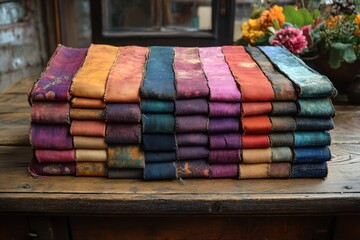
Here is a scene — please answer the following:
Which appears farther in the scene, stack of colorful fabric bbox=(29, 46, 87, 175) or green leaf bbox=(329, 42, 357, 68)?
green leaf bbox=(329, 42, 357, 68)

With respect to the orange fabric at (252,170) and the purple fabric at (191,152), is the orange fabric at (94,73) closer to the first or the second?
the purple fabric at (191,152)

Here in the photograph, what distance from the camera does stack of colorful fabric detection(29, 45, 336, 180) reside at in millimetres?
596

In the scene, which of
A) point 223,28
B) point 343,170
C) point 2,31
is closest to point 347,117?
point 343,170

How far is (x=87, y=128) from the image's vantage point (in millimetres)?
599

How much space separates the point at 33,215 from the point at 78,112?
0.58ft

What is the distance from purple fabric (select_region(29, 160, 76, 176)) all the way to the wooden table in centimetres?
1

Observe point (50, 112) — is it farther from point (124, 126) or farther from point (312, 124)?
point (312, 124)

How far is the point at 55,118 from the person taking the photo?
0.59m

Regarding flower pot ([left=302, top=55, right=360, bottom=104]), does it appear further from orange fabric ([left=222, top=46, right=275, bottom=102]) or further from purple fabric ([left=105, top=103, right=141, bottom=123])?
purple fabric ([left=105, top=103, right=141, bottom=123])

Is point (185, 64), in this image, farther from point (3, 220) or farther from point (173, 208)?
point (3, 220)

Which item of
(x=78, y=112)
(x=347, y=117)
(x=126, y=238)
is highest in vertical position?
(x=78, y=112)

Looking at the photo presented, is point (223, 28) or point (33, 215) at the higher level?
point (223, 28)

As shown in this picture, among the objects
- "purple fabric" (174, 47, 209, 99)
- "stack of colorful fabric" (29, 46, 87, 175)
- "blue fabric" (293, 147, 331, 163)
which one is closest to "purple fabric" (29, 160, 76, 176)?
"stack of colorful fabric" (29, 46, 87, 175)

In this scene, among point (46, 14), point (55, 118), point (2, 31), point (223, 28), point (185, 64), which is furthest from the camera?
point (46, 14)
